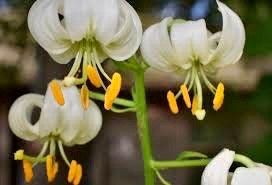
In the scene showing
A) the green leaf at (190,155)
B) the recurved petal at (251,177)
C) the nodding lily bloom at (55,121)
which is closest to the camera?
the recurved petal at (251,177)

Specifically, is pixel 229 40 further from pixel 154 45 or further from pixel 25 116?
pixel 25 116

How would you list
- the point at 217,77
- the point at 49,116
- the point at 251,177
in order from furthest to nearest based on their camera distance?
the point at 217,77 → the point at 49,116 → the point at 251,177

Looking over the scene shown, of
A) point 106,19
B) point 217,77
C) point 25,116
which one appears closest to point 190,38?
point 106,19

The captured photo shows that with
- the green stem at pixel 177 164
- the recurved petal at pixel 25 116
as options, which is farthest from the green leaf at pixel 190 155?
the recurved petal at pixel 25 116

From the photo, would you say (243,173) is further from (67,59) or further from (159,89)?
(159,89)

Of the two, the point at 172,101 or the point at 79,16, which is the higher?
the point at 79,16

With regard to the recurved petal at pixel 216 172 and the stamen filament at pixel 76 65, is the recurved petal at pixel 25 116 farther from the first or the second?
the recurved petal at pixel 216 172

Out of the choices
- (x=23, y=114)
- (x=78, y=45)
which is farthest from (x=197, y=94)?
(x=23, y=114)
